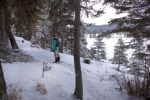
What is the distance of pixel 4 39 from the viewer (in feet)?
20.3

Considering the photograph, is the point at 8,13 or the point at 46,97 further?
the point at 8,13

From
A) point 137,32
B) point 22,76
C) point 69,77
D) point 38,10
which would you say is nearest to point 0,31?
point 38,10

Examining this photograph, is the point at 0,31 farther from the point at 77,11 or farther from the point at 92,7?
the point at 92,7

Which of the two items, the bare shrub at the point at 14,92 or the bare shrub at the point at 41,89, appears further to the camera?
the bare shrub at the point at 41,89

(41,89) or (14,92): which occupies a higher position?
(14,92)

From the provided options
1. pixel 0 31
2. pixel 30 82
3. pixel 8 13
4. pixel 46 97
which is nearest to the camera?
pixel 46 97

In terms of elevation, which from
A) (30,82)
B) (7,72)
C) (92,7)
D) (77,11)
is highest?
(92,7)

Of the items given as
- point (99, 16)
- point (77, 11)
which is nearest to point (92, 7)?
point (99, 16)

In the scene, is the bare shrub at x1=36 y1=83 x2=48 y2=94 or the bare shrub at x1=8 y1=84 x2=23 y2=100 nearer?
the bare shrub at x1=8 y1=84 x2=23 y2=100

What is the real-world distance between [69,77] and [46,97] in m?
1.95

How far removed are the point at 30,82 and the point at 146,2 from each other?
264 inches

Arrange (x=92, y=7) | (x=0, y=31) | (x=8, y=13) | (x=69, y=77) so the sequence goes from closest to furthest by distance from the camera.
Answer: (x=92, y=7) → (x=69, y=77) → (x=0, y=31) → (x=8, y=13)

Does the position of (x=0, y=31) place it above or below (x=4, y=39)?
above

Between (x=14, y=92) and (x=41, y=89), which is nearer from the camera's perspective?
(x=14, y=92)
